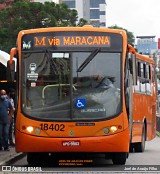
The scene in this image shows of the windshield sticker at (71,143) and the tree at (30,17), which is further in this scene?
the tree at (30,17)

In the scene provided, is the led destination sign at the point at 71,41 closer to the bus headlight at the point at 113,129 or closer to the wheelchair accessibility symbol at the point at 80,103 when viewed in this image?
the wheelchair accessibility symbol at the point at 80,103

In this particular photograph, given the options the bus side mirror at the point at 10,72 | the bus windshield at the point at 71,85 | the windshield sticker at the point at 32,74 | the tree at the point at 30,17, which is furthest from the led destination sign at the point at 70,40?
the tree at the point at 30,17

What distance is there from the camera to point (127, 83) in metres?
14.8

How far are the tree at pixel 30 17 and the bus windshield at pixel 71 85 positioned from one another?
23.5 meters

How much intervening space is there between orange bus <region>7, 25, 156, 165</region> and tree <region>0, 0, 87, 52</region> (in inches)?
918

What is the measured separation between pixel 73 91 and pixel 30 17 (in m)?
25.2

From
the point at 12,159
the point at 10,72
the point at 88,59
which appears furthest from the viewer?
the point at 12,159

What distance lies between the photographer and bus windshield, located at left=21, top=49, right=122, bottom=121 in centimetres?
1416

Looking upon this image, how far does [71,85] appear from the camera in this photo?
46.8 ft

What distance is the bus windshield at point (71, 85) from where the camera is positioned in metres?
14.2

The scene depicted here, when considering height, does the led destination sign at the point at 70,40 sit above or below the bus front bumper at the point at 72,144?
above

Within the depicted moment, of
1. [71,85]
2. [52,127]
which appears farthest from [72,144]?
[71,85]

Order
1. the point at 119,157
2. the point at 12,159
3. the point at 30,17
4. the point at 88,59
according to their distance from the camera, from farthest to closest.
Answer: the point at 30,17, the point at 12,159, the point at 119,157, the point at 88,59

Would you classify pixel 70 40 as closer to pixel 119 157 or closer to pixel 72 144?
pixel 72 144
